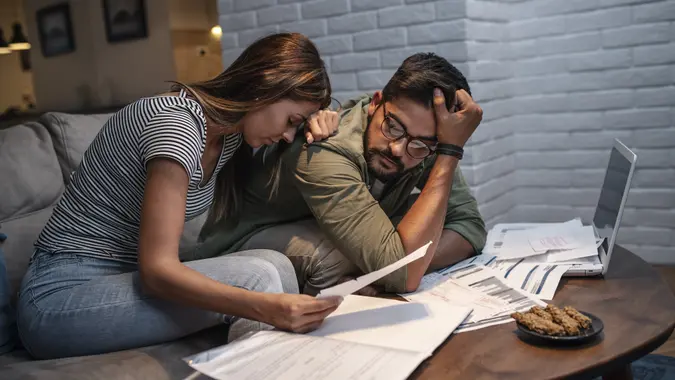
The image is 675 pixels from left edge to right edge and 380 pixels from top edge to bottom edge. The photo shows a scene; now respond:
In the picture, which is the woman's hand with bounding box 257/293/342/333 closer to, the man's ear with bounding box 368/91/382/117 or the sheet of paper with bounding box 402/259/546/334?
the sheet of paper with bounding box 402/259/546/334

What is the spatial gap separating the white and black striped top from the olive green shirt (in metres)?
0.20

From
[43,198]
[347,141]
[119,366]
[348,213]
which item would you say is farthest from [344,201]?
[43,198]

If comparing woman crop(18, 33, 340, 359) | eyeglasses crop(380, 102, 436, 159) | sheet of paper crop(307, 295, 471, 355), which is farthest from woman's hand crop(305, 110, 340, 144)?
sheet of paper crop(307, 295, 471, 355)

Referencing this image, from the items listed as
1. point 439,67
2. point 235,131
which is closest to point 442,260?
point 439,67

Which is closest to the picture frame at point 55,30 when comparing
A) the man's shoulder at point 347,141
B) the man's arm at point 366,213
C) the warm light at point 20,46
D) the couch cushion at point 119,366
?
the warm light at point 20,46

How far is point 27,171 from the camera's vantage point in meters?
1.56

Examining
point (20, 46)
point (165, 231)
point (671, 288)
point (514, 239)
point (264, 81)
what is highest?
point (20, 46)

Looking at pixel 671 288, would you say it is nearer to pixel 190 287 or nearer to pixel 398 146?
pixel 398 146

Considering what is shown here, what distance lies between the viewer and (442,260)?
1451 millimetres

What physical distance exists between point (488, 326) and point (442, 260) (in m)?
0.36

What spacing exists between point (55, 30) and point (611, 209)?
4.61 meters

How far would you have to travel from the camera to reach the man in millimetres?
1314

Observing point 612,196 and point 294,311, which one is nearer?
point 294,311

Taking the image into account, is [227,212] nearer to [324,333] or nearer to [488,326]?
[324,333]
